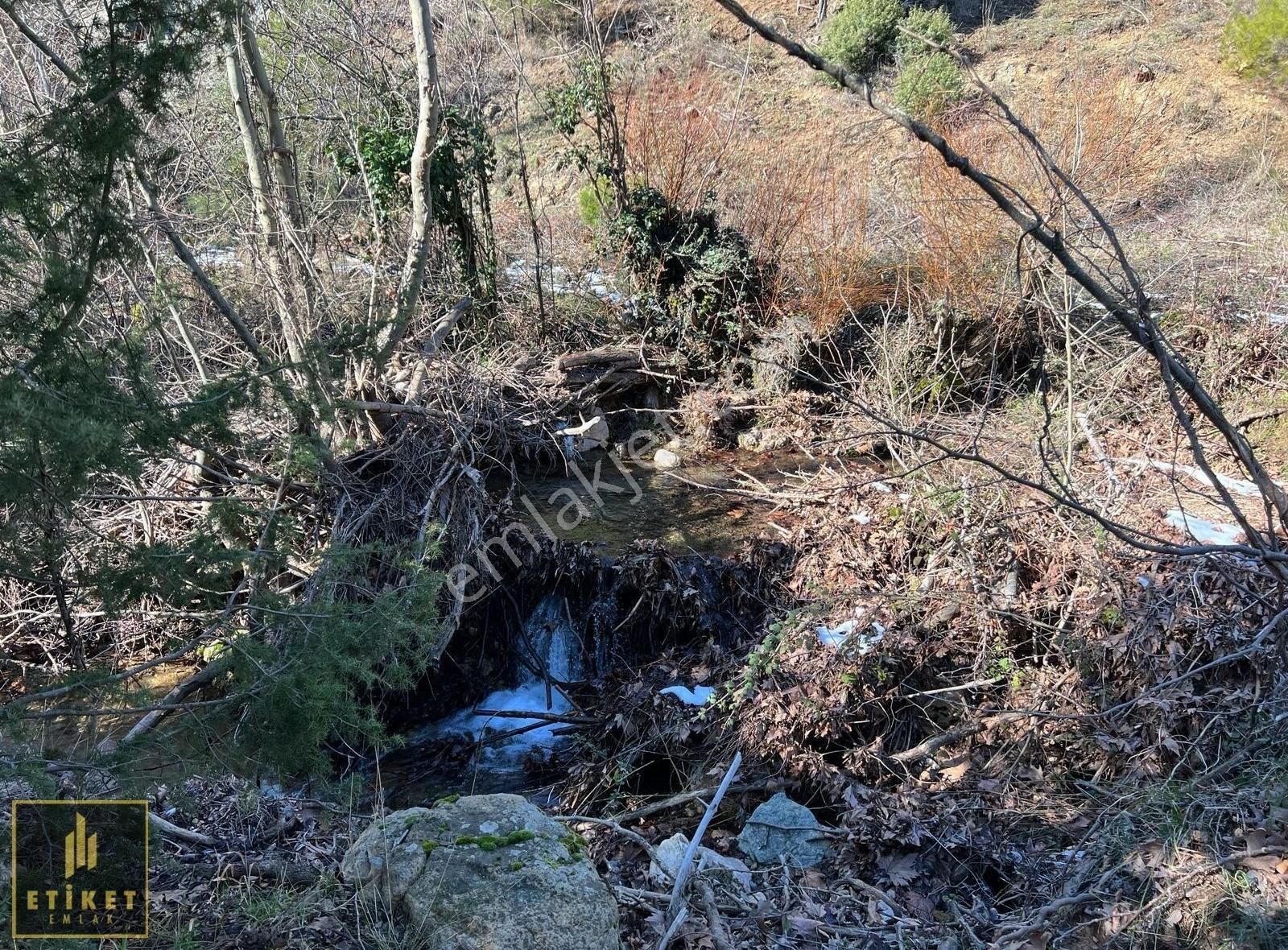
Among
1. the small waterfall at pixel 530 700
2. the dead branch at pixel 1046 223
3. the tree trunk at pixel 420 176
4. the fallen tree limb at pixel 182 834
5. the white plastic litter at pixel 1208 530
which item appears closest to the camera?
the dead branch at pixel 1046 223

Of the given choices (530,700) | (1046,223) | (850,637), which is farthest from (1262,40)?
(1046,223)

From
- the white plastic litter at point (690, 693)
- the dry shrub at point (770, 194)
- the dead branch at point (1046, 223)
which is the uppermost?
the dry shrub at point (770, 194)

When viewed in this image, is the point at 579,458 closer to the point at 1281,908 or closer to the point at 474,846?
the point at 474,846

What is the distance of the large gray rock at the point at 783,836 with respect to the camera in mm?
3943

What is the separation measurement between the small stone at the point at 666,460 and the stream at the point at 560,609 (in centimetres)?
15

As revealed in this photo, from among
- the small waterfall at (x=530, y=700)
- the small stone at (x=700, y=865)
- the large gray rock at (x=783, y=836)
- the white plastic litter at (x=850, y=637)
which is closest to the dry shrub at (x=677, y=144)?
the small waterfall at (x=530, y=700)

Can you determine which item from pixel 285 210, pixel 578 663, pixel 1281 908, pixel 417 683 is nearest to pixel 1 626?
pixel 417 683

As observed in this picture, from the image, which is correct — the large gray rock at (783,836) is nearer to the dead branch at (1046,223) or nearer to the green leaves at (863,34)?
Answer: the dead branch at (1046,223)

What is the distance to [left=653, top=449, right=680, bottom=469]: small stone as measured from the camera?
350 inches

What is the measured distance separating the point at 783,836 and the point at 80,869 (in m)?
2.79

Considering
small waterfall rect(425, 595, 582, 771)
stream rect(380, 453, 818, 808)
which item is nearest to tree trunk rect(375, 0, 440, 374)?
stream rect(380, 453, 818, 808)

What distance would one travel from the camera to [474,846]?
2.66 m

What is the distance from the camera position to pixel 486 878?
253cm

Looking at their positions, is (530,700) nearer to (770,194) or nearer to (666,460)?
(666,460)
